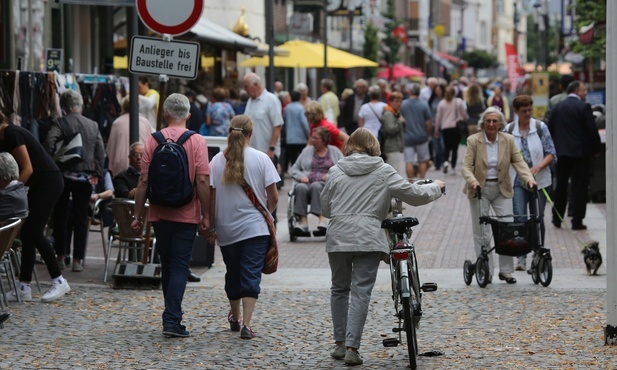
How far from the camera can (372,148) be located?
9125 millimetres

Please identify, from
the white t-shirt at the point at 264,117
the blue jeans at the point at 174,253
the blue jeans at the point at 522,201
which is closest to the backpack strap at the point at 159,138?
the blue jeans at the point at 174,253

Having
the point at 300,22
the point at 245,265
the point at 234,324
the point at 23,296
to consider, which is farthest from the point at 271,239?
the point at 300,22

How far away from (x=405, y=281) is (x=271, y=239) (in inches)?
70.1

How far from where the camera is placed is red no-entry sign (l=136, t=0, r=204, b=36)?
1171 cm

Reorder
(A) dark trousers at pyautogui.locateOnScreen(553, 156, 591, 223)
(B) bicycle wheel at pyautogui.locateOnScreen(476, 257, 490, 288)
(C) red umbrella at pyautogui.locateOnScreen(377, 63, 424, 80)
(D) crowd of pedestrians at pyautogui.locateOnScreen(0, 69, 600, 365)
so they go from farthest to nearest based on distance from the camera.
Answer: (C) red umbrella at pyautogui.locateOnScreen(377, 63, 424, 80)
(A) dark trousers at pyautogui.locateOnScreen(553, 156, 591, 223)
(B) bicycle wheel at pyautogui.locateOnScreen(476, 257, 490, 288)
(D) crowd of pedestrians at pyautogui.locateOnScreen(0, 69, 600, 365)

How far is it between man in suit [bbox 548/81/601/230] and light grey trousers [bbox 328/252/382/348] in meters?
8.95

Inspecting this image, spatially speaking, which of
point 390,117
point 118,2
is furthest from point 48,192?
point 390,117

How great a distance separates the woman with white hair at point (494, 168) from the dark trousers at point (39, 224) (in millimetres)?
3754

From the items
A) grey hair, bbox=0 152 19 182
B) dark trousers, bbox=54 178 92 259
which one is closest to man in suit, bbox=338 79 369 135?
dark trousers, bbox=54 178 92 259

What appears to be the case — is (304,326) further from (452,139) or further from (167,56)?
(452,139)

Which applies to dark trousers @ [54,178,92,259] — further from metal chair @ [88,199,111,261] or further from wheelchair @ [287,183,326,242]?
wheelchair @ [287,183,326,242]

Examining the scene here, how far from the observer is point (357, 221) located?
8.93 m

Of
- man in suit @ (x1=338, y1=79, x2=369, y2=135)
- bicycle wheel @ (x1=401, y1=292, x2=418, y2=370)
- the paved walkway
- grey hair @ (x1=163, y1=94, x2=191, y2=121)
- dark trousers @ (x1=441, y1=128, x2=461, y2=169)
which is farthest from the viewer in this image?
dark trousers @ (x1=441, y1=128, x2=461, y2=169)

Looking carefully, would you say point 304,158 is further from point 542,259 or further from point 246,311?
point 246,311
